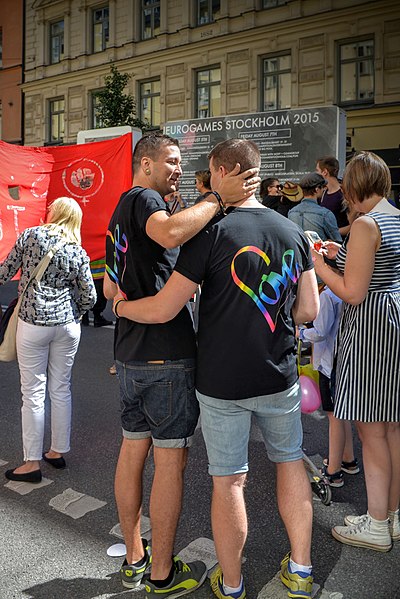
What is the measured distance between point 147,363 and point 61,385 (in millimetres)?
1698

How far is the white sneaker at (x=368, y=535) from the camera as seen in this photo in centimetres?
295

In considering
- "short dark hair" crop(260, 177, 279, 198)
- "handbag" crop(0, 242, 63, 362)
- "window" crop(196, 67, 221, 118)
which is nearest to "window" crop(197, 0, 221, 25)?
"window" crop(196, 67, 221, 118)

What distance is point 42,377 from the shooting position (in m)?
3.87

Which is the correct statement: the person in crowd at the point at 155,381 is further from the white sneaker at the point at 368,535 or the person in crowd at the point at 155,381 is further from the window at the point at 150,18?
the window at the point at 150,18

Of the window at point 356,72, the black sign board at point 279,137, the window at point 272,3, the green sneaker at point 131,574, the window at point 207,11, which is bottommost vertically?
the green sneaker at point 131,574

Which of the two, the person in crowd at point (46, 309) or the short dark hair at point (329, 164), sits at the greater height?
the short dark hair at point (329, 164)

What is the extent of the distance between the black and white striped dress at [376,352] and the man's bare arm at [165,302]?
98 cm

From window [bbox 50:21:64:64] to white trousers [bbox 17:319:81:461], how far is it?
91.6ft


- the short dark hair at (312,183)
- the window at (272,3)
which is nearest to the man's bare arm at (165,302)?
the short dark hair at (312,183)

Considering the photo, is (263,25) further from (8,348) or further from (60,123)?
(8,348)

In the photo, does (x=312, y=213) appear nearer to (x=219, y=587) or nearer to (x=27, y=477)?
(x=27, y=477)

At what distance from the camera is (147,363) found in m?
2.48

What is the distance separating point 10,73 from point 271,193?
28.4 m

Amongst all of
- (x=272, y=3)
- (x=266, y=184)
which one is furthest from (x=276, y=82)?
(x=266, y=184)
